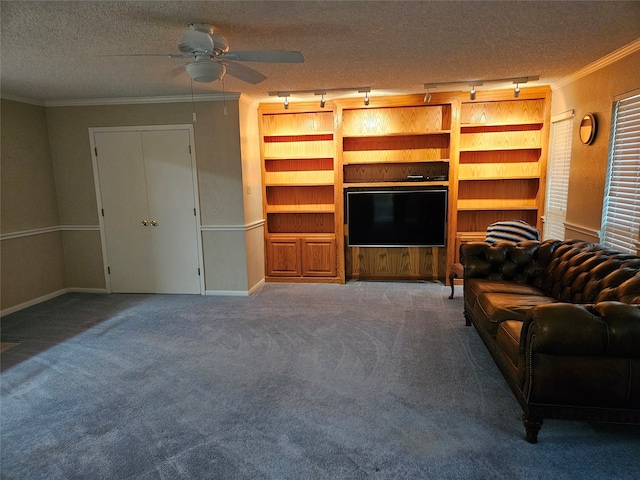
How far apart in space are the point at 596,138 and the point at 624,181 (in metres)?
0.59

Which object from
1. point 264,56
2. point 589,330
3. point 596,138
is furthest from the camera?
point 596,138

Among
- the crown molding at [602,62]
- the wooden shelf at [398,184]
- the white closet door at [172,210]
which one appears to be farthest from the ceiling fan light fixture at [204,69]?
the crown molding at [602,62]

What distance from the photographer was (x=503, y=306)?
102 inches

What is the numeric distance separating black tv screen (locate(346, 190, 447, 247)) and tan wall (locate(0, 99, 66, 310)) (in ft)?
12.5

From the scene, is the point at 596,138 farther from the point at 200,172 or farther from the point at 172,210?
the point at 172,210

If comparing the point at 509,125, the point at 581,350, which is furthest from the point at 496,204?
the point at 581,350

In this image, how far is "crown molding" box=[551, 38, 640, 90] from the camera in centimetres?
289

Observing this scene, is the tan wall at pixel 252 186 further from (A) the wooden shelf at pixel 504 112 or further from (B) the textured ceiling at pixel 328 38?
(A) the wooden shelf at pixel 504 112

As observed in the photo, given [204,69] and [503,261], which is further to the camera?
[503,261]

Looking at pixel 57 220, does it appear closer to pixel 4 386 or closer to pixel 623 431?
pixel 4 386

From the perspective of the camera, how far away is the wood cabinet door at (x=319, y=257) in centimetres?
523

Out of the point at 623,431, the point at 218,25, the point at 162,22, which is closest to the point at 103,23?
the point at 162,22

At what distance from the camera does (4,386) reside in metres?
2.67

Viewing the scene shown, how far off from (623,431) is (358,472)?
58.4 inches
